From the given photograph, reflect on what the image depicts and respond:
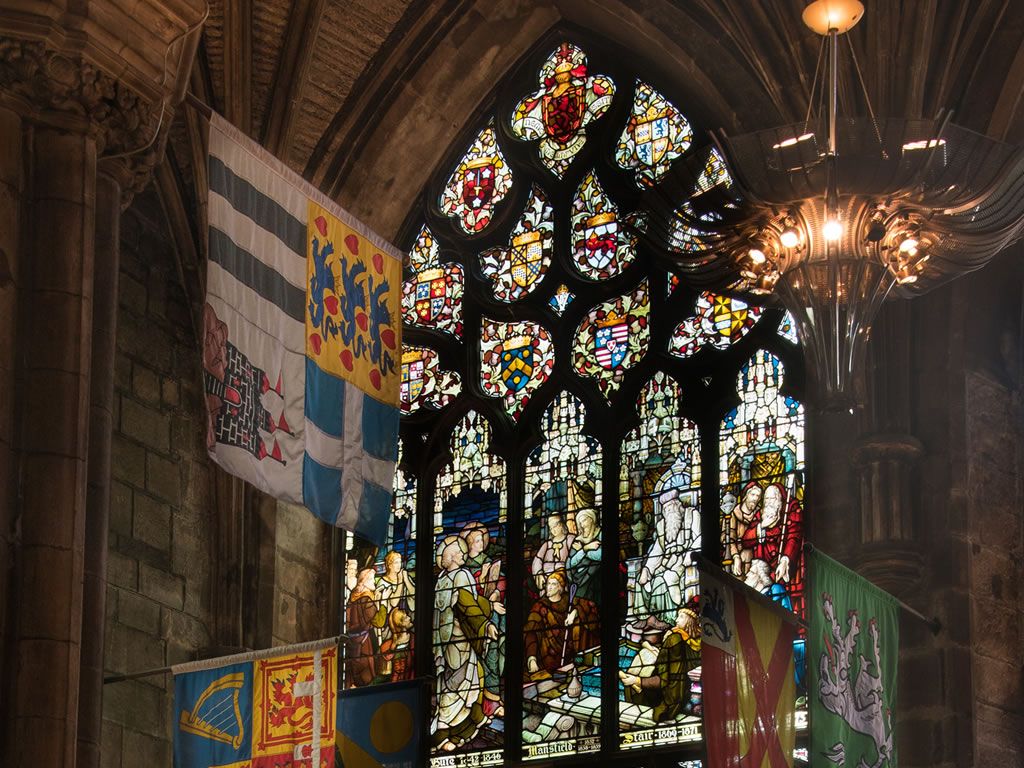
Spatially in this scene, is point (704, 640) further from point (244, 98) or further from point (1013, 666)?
point (244, 98)

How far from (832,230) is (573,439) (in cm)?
381

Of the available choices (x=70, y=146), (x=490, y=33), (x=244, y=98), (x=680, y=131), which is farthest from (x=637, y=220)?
(x=70, y=146)

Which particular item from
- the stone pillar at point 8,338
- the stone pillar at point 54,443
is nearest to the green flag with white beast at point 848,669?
the stone pillar at point 54,443

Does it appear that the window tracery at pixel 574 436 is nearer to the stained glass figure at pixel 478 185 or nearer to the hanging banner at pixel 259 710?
the stained glass figure at pixel 478 185

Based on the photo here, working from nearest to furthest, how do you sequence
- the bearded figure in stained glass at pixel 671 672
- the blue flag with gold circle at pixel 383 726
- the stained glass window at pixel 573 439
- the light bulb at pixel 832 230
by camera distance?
the light bulb at pixel 832 230 < the bearded figure in stained glass at pixel 671 672 < the blue flag with gold circle at pixel 383 726 < the stained glass window at pixel 573 439

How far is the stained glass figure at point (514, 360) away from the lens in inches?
608

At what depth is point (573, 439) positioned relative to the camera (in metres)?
15.1

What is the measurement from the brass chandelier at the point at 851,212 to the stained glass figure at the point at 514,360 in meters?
3.36

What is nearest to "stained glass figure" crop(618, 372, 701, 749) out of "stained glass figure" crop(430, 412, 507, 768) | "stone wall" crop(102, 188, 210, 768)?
"stained glass figure" crop(430, 412, 507, 768)

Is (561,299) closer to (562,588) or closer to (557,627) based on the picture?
(562,588)

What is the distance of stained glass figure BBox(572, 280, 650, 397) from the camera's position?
15.1 meters

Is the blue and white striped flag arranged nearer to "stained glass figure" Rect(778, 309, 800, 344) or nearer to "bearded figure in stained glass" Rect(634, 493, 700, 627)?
"bearded figure in stained glass" Rect(634, 493, 700, 627)

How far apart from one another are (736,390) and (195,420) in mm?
3623

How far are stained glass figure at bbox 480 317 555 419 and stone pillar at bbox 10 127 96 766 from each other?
6.78 metres
